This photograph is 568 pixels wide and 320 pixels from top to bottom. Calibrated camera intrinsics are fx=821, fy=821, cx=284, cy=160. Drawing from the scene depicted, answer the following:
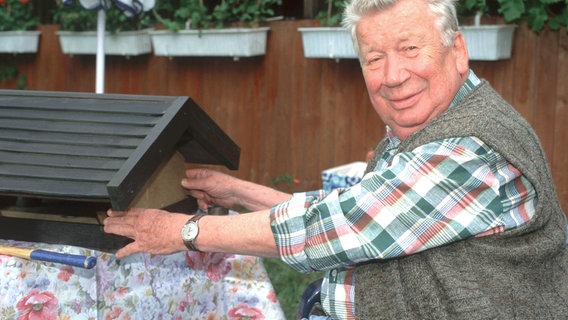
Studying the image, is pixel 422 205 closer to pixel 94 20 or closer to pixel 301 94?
pixel 301 94

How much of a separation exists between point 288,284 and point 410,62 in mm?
2697

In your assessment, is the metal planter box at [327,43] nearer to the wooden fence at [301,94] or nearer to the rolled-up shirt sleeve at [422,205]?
the wooden fence at [301,94]

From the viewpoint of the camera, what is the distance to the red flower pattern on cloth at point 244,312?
6.99 feet

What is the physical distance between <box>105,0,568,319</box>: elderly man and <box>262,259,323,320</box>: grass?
2060 millimetres

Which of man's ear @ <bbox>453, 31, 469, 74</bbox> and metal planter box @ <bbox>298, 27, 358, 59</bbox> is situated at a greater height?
man's ear @ <bbox>453, 31, 469, 74</bbox>

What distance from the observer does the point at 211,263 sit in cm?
215

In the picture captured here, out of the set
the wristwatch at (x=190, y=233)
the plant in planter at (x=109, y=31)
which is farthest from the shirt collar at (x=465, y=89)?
the plant in planter at (x=109, y=31)

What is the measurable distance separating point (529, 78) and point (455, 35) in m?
3.10

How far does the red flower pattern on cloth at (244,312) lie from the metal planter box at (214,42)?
3.52 metres

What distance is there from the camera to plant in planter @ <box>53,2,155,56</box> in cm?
612

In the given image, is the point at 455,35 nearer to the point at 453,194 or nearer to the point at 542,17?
the point at 453,194

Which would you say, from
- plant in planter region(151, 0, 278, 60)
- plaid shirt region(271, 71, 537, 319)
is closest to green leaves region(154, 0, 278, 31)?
plant in planter region(151, 0, 278, 60)

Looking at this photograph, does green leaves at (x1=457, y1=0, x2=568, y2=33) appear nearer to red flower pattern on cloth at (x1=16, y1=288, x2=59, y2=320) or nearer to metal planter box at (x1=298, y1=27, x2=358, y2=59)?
metal planter box at (x1=298, y1=27, x2=358, y2=59)

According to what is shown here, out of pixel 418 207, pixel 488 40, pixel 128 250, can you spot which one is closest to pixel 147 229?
pixel 128 250
